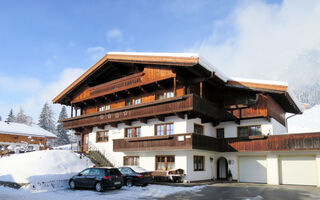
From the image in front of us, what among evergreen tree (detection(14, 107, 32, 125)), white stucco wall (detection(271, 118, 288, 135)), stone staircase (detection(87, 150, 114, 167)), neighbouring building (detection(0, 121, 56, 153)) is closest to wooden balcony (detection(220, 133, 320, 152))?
white stucco wall (detection(271, 118, 288, 135))

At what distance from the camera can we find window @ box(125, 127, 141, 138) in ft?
88.4

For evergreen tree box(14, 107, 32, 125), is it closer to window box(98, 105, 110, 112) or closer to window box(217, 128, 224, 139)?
window box(98, 105, 110, 112)

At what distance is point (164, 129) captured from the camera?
24.7 metres

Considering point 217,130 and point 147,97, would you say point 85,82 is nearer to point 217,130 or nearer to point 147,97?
point 147,97

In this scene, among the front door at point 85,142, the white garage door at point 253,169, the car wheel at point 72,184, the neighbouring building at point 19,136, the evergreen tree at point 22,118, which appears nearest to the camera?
the car wheel at point 72,184

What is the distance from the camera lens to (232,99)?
2564cm

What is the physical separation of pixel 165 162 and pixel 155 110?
449 cm

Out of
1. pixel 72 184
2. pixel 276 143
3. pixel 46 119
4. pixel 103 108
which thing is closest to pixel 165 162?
pixel 72 184

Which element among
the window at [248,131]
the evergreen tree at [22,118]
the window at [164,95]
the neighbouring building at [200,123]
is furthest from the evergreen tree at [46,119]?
the window at [248,131]

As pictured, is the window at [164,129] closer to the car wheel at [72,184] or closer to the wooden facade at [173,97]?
the wooden facade at [173,97]

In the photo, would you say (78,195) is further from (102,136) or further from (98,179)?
(102,136)

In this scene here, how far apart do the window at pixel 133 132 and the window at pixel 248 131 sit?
9.41 metres

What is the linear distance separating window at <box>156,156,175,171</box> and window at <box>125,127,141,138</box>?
3.57m

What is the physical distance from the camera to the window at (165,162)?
23.5 m
